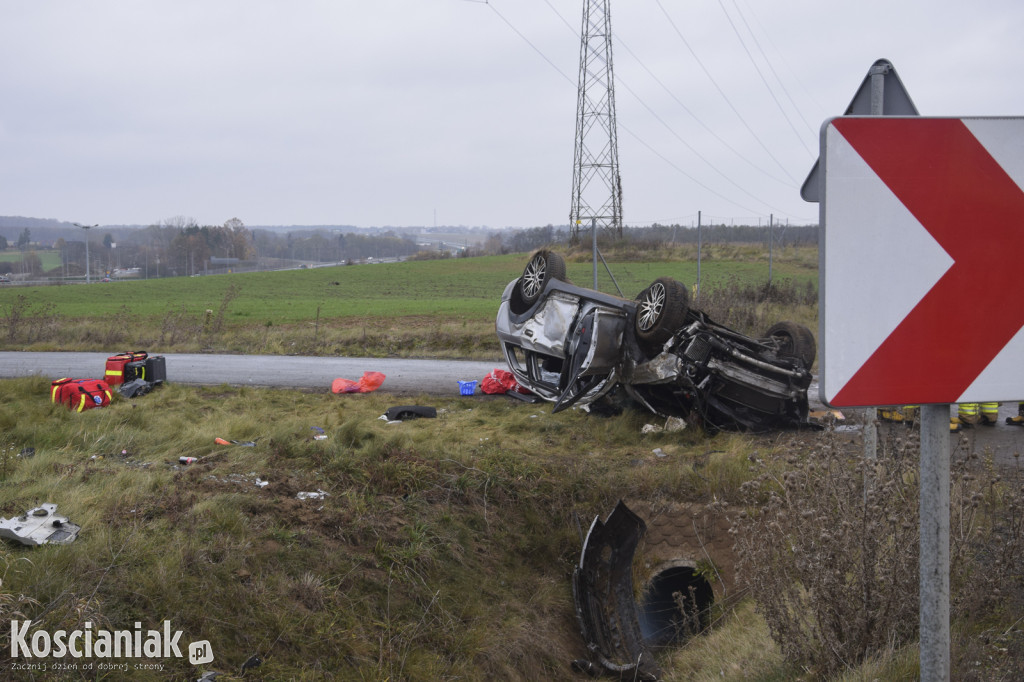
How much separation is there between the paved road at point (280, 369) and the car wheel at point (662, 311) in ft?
14.5

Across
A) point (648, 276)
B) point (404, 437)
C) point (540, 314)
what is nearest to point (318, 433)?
point (404, 437)

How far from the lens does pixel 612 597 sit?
624 centimetres

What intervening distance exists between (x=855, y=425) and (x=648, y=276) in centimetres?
1717

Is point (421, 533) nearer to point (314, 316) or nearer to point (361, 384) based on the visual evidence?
point (361, 384)

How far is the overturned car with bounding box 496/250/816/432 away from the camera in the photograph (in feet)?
27.0

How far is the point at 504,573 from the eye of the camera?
5.98 meters

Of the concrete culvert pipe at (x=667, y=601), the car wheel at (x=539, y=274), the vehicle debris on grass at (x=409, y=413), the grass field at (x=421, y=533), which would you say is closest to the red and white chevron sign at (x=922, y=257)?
the grass field at (x=421, y=533)

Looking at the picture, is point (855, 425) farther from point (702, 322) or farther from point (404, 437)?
point (404, 437)

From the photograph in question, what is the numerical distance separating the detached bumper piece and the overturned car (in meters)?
2.05

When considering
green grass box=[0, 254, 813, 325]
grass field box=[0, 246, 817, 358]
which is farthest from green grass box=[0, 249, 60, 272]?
grass field box=[0, 246, 817, 358]

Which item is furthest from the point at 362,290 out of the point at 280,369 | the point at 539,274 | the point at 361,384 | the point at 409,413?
the point at 539,274

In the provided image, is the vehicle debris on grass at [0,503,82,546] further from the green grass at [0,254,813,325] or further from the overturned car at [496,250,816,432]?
the green grass at [0,254,813,325]

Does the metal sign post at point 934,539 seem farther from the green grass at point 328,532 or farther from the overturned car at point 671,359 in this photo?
the overturned car at point 671,359

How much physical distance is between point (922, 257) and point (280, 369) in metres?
13.5
